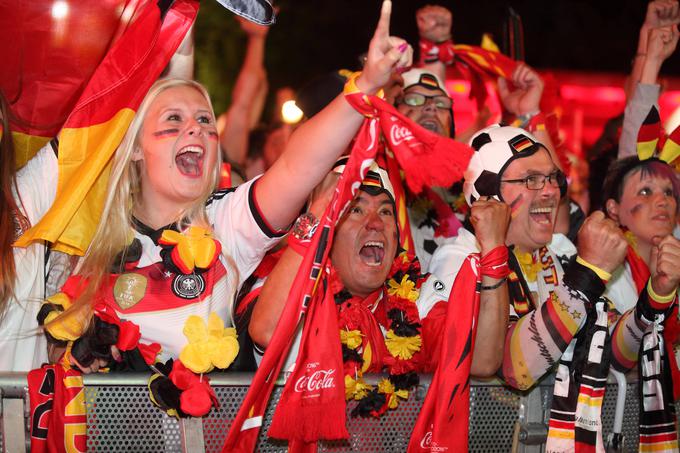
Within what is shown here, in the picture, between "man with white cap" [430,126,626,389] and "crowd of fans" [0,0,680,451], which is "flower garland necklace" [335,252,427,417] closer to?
"crowd of fans" [0,0,680,451]

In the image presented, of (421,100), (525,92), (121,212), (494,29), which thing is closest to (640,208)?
(525,92)

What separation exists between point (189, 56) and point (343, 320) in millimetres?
1431

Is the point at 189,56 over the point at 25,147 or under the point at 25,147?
over

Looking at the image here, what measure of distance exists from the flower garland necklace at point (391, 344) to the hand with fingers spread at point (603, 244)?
707mm

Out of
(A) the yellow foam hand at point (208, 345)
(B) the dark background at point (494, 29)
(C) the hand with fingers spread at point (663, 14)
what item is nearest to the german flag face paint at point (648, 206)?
(C) the hand with fingers spread at point (663, 14)

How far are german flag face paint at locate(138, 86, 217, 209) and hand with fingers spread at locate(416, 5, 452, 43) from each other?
7.22 feet

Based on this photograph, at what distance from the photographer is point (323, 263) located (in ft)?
9.96

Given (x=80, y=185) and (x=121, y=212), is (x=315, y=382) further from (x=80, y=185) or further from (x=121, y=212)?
(x=80, y=185)

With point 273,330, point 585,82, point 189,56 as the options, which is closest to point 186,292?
point 273,330

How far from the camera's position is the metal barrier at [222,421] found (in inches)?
114

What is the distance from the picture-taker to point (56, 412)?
2893 millimetres

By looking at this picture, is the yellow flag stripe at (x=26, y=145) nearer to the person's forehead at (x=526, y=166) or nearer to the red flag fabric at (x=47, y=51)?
the red flag fabric at (x=47, y=51)

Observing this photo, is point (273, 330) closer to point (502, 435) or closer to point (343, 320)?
point (343, 320)

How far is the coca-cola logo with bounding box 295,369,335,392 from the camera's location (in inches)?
121
